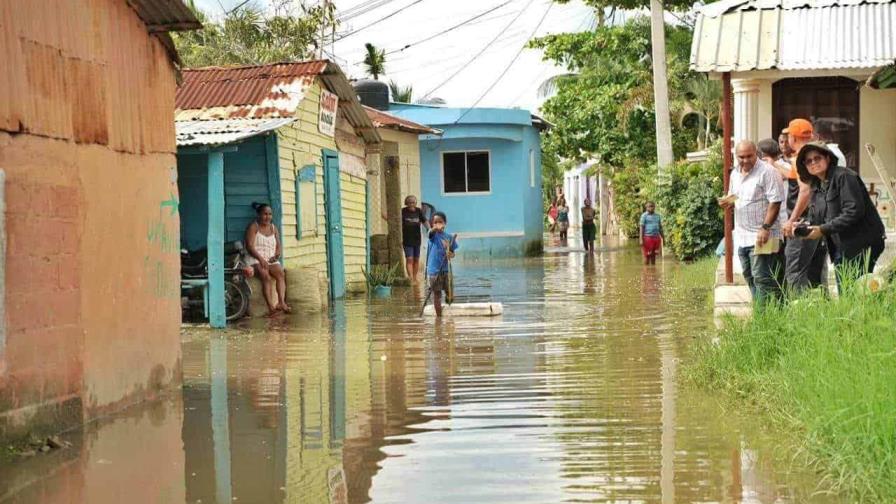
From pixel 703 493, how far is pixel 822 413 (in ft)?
2.61

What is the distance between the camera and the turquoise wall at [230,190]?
55.6 feet

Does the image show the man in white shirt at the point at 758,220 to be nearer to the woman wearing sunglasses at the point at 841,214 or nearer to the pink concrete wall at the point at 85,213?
the woman wearing sunglasses at the point at 841,214

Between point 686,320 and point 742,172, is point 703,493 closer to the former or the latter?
point 742,172

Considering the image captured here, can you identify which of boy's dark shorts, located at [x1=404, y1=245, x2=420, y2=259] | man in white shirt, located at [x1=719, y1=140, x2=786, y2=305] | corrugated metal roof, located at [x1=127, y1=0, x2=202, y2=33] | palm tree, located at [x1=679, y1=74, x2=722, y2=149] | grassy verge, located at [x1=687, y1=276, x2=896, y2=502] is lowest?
grassy verge, located at [x1=687, y1=276, x2=896, y2=502]

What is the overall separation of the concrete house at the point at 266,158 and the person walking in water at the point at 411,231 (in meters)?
3.82

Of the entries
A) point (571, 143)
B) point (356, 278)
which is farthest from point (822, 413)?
point (571, 143)

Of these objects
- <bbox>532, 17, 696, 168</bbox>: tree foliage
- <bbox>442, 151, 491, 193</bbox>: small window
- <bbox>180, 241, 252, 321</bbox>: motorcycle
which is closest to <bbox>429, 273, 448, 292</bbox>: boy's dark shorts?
<bbox>180, 241, 252, 321</bbox>: motorcycle

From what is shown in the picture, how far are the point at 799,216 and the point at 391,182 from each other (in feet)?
55.8

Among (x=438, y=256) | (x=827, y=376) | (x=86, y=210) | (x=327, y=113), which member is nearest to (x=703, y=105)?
(x=327, y=113)

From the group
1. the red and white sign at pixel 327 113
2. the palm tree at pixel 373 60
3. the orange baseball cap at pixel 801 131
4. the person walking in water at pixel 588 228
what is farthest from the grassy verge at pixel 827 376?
the palm tree at pixel 373 60

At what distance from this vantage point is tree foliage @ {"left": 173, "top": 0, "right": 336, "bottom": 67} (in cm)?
3569

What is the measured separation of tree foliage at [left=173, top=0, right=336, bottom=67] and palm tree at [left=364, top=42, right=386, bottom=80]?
388 inches

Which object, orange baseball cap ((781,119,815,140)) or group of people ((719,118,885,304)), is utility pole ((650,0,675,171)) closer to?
group of people ((719,118,885,304))

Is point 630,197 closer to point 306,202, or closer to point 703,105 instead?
point 703,105
